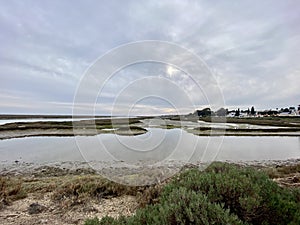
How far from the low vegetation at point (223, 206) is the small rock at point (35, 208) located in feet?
11.6

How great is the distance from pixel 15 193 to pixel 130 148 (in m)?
15.9

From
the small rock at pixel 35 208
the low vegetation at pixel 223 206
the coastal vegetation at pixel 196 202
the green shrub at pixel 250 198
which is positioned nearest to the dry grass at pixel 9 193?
the coastal vegetation at pixel 196 202

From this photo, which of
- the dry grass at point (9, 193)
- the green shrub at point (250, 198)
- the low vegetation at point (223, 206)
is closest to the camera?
the low vegetation at point (223, 206)

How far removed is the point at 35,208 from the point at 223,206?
508 cm

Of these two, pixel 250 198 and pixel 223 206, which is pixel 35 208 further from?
pixel 250 198

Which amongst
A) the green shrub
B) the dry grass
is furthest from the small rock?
the green shrub

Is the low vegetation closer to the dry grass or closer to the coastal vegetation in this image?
the coastal vegetation

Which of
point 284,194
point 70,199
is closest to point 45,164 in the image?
point 70,199

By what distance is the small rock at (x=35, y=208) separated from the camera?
6.20 metres

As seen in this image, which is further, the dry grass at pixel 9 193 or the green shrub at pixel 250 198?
the dry grass at pixel 9 193

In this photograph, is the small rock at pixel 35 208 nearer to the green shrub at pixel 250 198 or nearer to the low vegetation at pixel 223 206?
the low vegetation at pixel 223 206

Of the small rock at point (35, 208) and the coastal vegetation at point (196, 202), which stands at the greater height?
the coastal vegetation at point (196, 202)

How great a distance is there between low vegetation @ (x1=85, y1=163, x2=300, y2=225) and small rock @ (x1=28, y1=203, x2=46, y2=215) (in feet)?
11.6

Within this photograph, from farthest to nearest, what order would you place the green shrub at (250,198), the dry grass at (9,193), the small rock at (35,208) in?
the dry grass at (9,193) < the small rock at (35,208) < the green shrub at (250,198)
